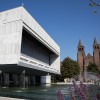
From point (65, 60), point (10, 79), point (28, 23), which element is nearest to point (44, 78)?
point (65, 60)

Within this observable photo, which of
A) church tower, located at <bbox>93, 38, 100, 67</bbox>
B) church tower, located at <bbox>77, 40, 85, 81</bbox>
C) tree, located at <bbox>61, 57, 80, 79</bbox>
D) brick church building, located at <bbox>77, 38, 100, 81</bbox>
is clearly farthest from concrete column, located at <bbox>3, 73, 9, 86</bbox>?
church tower, located at <bbox>93, 38, 100, 67</bbox>

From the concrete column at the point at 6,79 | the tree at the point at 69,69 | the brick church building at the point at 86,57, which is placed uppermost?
the brick church building at the point at 86,57

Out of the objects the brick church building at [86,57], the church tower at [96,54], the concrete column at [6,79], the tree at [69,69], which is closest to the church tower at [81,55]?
the brick church building at [86,57]

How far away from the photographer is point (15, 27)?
32.2m

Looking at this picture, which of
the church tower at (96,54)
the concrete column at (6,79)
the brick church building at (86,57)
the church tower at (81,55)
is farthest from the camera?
the church tower at (81,55)

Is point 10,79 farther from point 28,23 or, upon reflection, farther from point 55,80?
point 55,80

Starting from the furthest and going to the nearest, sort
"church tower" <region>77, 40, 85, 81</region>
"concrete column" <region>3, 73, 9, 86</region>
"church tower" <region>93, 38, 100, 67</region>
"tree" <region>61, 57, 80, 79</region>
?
"church tower" <region>77, 40, 85, 81</region> → "church tower" <region>93, 38, 100, 67</region> → "tree" <region>61, 57, 80, 79</region> → "concrete column" <region>3, 73, 9, 86</region>

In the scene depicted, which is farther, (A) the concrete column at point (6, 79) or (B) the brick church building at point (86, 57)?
(B) the brick church building at point (86, 57)

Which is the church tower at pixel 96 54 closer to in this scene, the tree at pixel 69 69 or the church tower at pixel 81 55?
the church tower at pixel 81 55

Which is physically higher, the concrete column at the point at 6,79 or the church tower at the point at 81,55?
the church tower at the point at 81,55

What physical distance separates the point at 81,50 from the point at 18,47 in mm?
80203

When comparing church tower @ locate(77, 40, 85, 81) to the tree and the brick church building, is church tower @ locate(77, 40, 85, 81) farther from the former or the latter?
the tree

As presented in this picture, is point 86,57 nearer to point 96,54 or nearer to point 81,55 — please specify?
point 81,55

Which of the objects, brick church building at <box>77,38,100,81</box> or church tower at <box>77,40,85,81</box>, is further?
church tower at <box>77,40,85,81</box>
